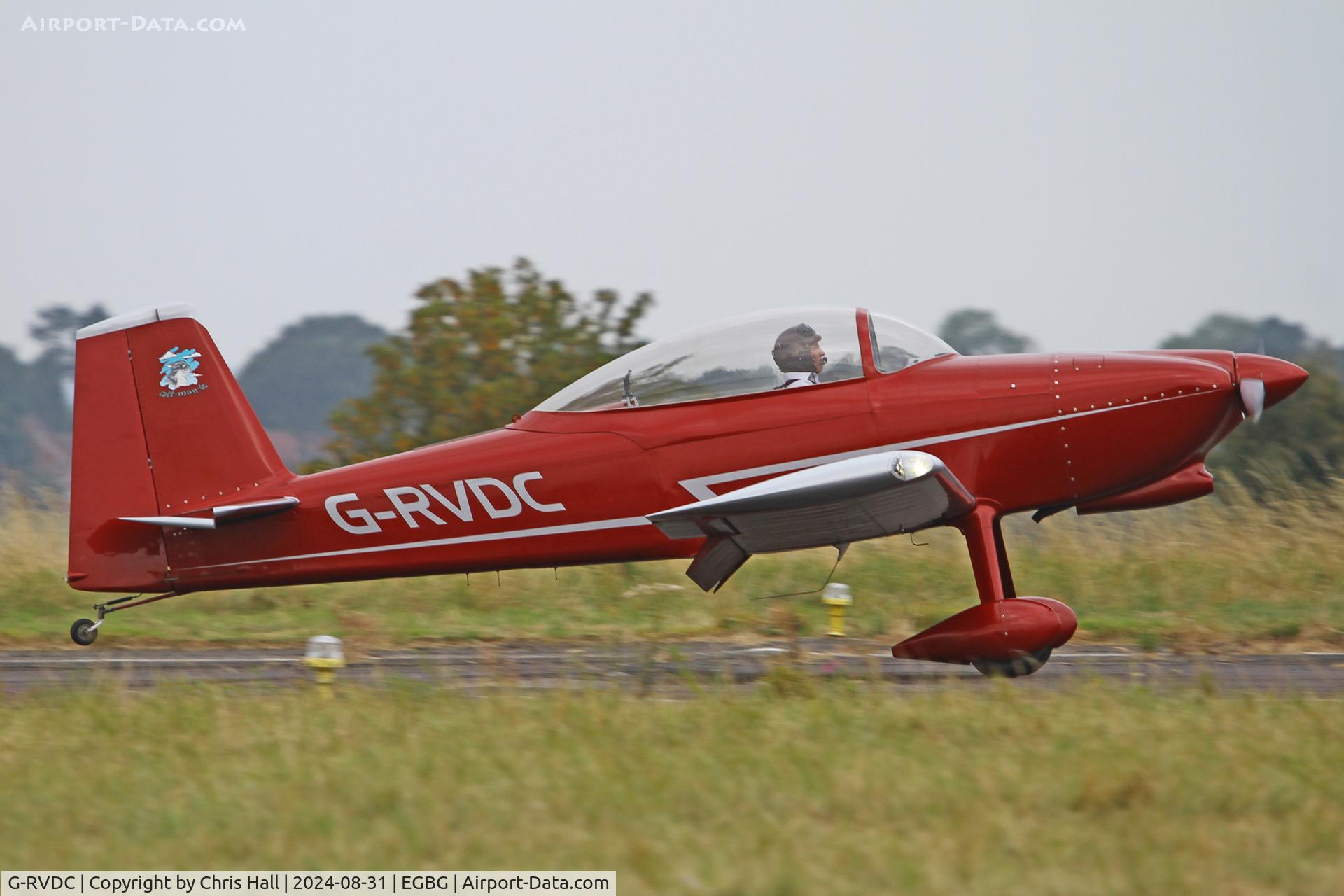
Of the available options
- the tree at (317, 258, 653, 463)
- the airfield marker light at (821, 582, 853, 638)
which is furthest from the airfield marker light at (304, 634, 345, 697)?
the tree at (317, 258, 653, 463)

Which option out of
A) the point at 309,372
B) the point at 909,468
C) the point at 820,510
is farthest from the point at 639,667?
the point at 309,372

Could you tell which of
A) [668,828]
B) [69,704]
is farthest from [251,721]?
[668,828]

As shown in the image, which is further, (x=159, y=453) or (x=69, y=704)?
(x=159, y=453)

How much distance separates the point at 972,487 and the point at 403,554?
10.5 ft

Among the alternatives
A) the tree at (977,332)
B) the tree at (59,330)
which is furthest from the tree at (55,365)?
the tree at (977,332)

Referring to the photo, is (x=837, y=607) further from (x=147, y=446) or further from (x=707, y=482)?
(x=147, y=446)

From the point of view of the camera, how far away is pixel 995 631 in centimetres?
646

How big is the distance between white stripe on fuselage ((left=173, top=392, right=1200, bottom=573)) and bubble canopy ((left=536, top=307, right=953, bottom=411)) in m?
0.43

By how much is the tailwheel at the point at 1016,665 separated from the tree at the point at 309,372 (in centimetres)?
6834

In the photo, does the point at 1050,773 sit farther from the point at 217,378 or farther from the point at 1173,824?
the point at 217,378

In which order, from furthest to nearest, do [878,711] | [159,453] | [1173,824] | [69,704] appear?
[159,453]
[69,704]
[878,711]
[1173,824]

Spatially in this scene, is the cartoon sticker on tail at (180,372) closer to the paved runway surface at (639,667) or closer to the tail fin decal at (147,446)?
the tail fin decal at (147,446)

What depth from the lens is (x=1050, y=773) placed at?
4.38m

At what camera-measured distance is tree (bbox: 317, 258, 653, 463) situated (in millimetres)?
14539
